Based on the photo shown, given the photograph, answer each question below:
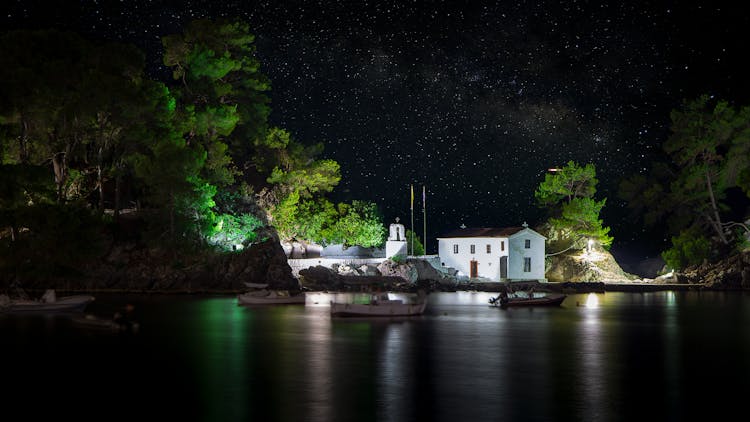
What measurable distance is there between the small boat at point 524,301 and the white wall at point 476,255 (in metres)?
23.4

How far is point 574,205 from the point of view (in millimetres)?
73688

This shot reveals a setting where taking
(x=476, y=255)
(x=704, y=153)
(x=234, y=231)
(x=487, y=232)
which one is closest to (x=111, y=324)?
(x=234, y=231)

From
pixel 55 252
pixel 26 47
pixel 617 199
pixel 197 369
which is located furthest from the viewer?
pixel 617 199

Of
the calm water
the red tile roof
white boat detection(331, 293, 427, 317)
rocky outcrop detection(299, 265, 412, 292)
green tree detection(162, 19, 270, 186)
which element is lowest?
the calm water

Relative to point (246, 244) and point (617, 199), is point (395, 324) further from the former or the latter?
point (617, 199)

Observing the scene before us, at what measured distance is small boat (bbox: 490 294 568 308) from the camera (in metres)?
44.4

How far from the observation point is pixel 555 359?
2283 cm

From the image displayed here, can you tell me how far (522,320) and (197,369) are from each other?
19.5m

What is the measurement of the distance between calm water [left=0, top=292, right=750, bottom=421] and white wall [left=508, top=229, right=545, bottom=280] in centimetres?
3173

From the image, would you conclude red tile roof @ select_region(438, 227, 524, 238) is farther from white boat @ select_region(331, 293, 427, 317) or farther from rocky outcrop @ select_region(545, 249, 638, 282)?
white boat @ select_region(331, 293, 427, 317)

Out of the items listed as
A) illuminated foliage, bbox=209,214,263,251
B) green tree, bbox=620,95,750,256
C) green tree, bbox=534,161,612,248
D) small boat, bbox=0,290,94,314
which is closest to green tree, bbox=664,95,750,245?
green tree, bbox=620,95,750,256

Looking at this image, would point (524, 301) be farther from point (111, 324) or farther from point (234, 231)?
point (234, 231)

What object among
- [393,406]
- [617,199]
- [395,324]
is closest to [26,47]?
[395,324]

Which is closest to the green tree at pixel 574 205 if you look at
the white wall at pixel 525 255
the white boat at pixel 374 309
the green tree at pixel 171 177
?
the white wall at pixel 525 255
